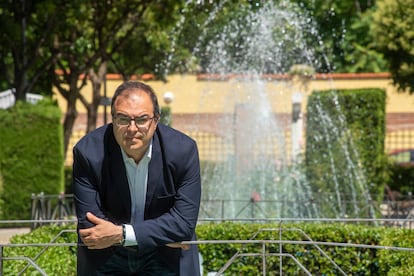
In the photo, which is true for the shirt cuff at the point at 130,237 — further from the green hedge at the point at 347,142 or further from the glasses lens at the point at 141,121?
the green hedge at the point at 347,142

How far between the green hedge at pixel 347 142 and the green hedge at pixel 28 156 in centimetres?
410

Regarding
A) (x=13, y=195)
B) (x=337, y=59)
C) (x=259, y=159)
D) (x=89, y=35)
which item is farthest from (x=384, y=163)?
(x=337, y=59)

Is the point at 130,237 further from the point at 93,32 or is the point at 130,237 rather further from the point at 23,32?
the point at 93,32

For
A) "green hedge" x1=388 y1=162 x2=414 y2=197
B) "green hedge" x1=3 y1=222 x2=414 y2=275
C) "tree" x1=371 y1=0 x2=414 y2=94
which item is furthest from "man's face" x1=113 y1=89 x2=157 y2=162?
"green hedge" x1=388 y1=162 x2=414 y2=197

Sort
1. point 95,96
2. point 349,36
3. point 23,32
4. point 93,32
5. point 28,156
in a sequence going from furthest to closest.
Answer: point 349,36 < point 95,96 < point 93,32 < point 23,32 < point 28,156

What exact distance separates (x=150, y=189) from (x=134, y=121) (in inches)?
11.4

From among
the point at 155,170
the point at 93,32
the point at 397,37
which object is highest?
the point at 93,32

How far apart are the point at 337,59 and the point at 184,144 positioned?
39328 mm

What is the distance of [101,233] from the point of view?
3.85m

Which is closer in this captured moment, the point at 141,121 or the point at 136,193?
the point at 141,121

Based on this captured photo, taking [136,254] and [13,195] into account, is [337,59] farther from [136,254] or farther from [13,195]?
[136,254]

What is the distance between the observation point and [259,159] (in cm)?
1769

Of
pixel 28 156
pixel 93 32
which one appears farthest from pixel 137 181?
pixel 93 32

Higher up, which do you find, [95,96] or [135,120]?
[95,96]
